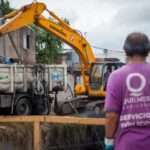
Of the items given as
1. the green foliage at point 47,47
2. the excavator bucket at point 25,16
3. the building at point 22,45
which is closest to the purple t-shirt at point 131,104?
Result: the excavator bucket at point 25,16

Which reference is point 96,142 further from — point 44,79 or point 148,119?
point 44,79

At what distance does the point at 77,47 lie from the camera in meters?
20.5

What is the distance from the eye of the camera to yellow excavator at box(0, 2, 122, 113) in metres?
18.8

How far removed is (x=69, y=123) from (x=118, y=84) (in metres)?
5.79

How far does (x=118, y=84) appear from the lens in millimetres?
4465

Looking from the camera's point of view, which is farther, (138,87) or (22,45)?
(22,45)

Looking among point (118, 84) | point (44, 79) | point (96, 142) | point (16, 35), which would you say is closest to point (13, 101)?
point (44, 79)

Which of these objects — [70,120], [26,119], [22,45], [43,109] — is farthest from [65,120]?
[22,45]

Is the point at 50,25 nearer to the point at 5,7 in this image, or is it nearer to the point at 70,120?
the point at 70,120

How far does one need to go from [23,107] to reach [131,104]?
14799mm

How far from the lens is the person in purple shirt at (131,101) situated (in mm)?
4395

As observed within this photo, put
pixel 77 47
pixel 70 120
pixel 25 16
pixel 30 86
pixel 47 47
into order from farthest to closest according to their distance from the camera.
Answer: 1. pixel 47 47
2. pixel 77 47
3. pixel 30 86
4. pixel 25 16
5. pixel 70 120

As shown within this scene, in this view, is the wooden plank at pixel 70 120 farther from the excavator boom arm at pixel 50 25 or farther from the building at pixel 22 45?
the building at pixel 22 45

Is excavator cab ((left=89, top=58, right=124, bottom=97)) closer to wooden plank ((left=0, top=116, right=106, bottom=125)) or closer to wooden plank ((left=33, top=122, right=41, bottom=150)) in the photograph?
wooden plank ((left=0, top=116, right=106, bottom=125))
